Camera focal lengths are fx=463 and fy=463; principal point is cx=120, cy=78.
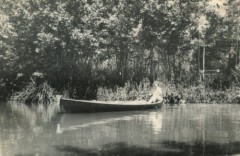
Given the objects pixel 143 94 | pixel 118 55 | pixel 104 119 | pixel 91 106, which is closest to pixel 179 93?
pixel 143 94

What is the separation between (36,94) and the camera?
31281 millimetres

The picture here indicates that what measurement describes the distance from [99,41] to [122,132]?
1344 centimetres

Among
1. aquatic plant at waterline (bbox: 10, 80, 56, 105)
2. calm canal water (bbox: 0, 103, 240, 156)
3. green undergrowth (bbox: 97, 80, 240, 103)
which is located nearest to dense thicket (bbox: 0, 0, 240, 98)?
aquatic plant at waterline (bbox: 10, 80, 56, 105)

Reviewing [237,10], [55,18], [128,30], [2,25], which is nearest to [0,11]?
[2,25]

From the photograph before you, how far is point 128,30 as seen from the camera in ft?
102

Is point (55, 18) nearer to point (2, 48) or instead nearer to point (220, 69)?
point (2, 48)

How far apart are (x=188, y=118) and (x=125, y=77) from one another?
398 inches

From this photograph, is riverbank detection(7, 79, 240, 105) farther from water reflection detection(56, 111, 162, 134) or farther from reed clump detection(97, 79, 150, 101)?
water reflection detection(56, 111, 162, 134)

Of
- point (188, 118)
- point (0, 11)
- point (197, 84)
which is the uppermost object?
point (0, 11)

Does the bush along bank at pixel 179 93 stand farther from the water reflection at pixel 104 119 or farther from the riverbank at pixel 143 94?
the water reflection at pixel 104 119

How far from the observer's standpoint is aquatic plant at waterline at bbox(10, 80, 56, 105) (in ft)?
101

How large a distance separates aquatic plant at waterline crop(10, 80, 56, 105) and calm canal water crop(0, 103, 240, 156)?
3660 mm

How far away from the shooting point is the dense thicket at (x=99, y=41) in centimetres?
3058

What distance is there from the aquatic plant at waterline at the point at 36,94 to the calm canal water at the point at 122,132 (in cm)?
366
